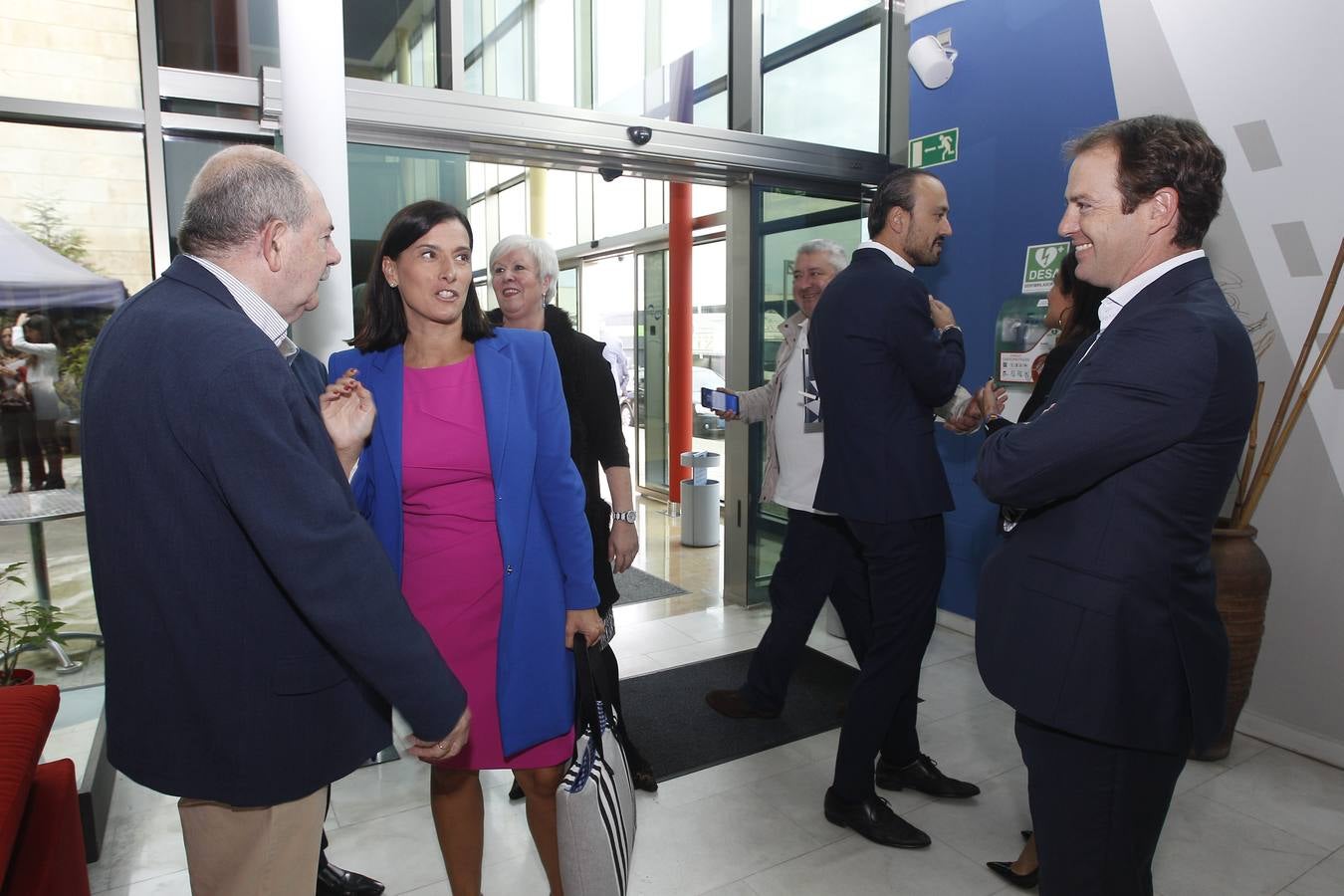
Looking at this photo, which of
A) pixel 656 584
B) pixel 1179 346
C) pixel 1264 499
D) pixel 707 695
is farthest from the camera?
pixel 656 584

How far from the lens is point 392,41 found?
11.7 ft

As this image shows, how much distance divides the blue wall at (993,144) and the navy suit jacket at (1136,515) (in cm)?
273

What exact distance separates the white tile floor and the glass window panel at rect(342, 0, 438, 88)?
2.78 metres

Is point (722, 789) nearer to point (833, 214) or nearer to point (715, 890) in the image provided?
point (715, 890)

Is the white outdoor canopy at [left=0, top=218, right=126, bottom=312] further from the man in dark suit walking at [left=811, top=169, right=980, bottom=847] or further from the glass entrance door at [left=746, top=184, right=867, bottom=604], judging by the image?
the glass entrance door at [left=746, top=184, right=867, bottom=604]

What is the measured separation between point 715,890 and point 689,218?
18.7 feet

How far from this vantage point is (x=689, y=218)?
279 inches

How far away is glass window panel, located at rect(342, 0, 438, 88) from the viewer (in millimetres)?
3445

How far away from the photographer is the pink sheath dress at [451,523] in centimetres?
177

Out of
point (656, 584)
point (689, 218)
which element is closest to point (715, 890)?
point (656, 584)

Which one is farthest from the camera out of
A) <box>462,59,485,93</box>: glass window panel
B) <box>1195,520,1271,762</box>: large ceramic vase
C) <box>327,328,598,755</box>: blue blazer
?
<box>462,59,485,93</box>: glass window panel

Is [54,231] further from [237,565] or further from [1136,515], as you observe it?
[1136,515]

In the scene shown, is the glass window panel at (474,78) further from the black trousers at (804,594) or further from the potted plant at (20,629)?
the potted plant at (20,629)

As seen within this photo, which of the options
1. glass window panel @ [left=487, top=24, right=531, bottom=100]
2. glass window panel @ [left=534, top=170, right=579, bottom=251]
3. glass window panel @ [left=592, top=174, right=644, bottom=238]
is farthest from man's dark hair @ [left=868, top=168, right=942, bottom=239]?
glass window panel @ [left=534, top=170, right=579, bottom=251]
